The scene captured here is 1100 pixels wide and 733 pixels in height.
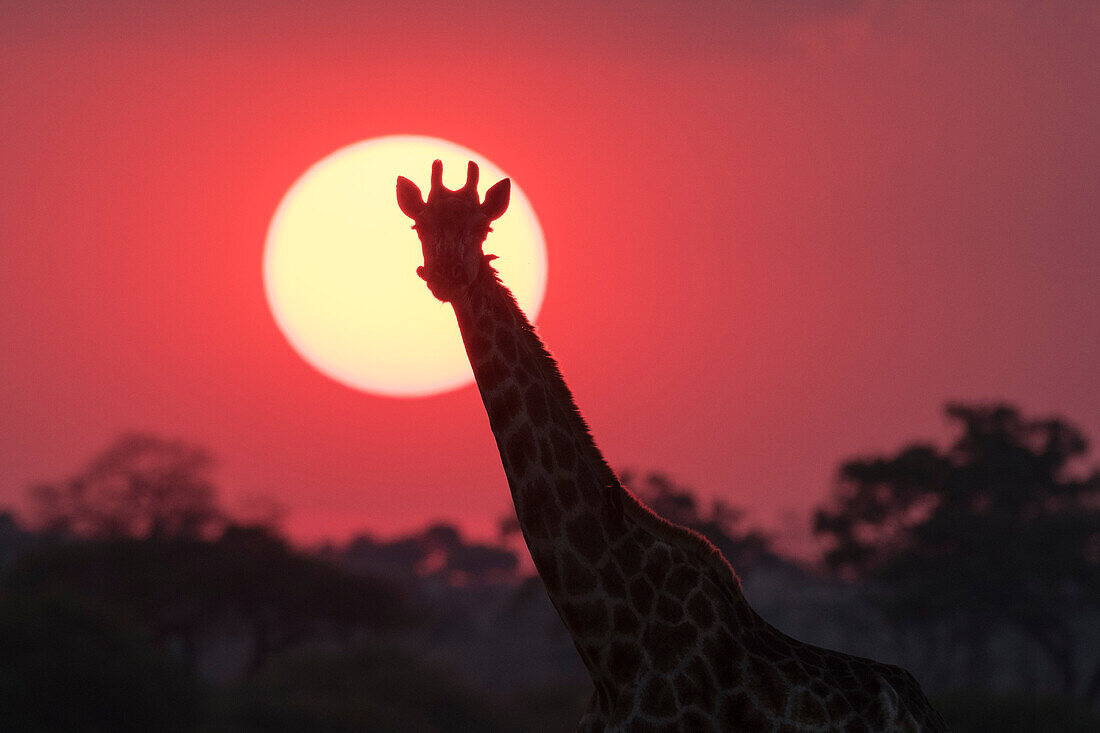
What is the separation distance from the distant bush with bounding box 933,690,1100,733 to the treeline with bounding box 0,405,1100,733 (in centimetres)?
10

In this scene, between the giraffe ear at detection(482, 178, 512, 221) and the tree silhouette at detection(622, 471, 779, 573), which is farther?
the tree silhouette at detection(622, 471, 779, 573)

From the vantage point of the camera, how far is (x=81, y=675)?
40.4 meters

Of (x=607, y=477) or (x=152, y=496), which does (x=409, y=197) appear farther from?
(x=152, y=496)

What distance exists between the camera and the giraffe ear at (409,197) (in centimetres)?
883

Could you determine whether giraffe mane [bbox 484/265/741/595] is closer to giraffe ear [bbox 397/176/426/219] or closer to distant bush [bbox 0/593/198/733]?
giraffe ear [bbox 397/176/426/219]

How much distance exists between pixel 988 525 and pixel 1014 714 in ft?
88.9

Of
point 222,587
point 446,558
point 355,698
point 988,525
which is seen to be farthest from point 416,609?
point 446,558

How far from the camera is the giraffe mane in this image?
348 inches

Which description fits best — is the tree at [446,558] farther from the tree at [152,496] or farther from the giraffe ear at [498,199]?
the giraffe ear at [498,199]

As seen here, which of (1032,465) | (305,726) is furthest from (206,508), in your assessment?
(1032,465)

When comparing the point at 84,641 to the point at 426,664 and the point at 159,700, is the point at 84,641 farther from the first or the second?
the point at 426,664

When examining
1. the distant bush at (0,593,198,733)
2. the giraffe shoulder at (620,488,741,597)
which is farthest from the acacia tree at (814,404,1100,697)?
the giraffe shoulder at (620,488,741,597)

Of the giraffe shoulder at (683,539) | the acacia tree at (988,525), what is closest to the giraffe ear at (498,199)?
the giraffe shoulder at (683,539)

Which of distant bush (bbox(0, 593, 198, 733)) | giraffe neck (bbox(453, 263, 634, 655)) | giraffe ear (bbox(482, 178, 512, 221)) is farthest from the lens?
distant bush (bbox(0, 593, 198, 733))
